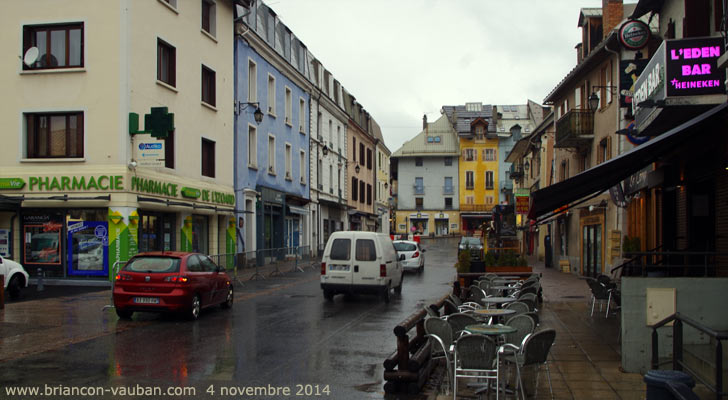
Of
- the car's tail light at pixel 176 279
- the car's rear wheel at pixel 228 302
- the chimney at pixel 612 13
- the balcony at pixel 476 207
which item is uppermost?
the chimney at pixel 612 13

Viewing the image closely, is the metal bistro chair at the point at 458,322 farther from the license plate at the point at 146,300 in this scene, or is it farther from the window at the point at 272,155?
the window at the point at 272,155

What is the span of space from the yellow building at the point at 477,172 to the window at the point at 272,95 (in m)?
49.5

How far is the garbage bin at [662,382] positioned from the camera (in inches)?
156

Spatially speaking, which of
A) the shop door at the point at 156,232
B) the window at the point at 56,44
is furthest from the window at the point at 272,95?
the window at the point at 56,44

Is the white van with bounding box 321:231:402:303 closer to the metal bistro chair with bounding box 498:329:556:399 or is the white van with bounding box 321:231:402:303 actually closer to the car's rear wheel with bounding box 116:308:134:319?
the car's rear wheel with bounding box 116:308:134:319

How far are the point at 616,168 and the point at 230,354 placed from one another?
22.4 ft

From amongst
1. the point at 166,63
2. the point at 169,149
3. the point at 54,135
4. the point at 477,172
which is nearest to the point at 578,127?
the point at 169,149

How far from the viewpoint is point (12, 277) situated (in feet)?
56.4

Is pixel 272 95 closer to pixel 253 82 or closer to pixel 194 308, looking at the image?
pixel 253 82

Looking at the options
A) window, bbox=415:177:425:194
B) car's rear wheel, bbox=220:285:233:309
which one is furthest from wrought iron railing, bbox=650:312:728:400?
window, bbox=415:177:425:194

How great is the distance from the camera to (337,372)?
848cm

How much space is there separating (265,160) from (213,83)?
22.3 ft

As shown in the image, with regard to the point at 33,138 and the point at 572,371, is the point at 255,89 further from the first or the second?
the point at 572,371

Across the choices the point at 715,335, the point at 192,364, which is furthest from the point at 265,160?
the point at 715,335
